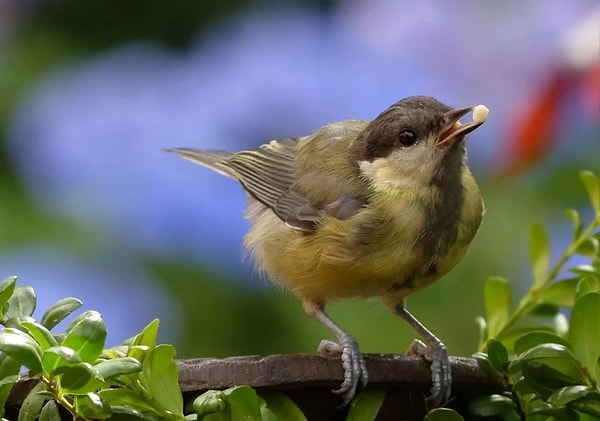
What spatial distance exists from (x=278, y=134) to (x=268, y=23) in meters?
0.31

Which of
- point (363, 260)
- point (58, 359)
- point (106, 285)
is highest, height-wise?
point (58, 359)

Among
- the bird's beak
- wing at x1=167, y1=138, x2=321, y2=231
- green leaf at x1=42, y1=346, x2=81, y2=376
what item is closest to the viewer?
green leaf at x1=42, y1=346, x2=81, y2=376

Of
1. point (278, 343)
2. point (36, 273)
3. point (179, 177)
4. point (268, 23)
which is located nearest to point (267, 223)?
point (278, 343)

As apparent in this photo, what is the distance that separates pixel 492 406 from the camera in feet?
2.16

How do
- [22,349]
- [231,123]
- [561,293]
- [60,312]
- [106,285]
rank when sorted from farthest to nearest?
[231,123]
[106,285]
[561,293]
[60,312]
[22,349]

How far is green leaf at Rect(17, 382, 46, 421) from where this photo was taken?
0.58 m

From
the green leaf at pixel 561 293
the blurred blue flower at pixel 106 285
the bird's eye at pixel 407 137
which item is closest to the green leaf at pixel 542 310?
the green leaf at pixel 561 293

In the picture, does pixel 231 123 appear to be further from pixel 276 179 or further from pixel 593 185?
pixel 593 185

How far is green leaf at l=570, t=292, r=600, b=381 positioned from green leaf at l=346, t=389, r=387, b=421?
0.14m

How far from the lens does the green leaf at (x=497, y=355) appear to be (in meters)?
0.67

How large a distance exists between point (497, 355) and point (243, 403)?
0.66 feet

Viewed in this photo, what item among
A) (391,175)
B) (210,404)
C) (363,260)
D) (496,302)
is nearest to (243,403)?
(210,404)

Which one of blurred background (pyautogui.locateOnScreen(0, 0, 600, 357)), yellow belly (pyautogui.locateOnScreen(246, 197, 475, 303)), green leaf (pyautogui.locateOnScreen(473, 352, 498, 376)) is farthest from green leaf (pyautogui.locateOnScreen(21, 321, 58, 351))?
blurred background (pyautogui.locateOnScreen(0, 0, 600, 357))

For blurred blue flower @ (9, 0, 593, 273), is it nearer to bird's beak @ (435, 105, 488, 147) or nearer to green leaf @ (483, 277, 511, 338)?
bird's beak @ (435, 105, 488, 147)
